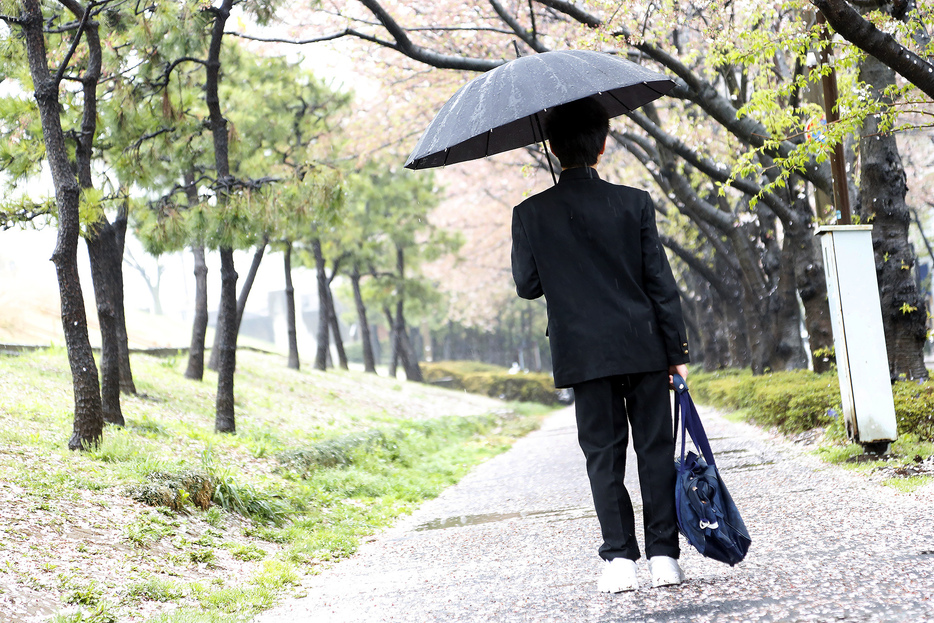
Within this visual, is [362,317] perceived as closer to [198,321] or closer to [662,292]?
[198,321]

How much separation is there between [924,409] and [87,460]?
20.6ft

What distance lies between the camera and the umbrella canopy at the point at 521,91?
3.35 m

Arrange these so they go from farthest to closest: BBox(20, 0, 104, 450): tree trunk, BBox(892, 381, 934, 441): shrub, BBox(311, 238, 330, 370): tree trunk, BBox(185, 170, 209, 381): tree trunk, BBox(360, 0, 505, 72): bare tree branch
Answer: BBox(311, 238, 330, 370): tree trunk < BBox(185, 170, 209, 381): tree trunk < BBox(360, 0, 505, 72): bare tree branch < BBox(20, 0, 104, 450): tree trunk < BBox(892, 381, 934, 441): shrub

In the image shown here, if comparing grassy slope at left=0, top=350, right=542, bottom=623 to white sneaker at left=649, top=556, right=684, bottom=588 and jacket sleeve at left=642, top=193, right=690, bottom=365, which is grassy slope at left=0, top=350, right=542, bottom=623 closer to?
white sneaker at left=649, top=556, right=684, bottom=588

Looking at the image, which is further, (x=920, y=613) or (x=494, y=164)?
(x=494, y=164)

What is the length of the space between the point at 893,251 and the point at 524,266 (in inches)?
206

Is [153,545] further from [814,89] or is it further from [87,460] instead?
[814,89]

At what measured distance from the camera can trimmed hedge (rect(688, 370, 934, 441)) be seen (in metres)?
5.77

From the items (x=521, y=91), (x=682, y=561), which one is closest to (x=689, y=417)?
(x=682, y=561)

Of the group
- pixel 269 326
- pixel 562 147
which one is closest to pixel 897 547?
pixel 562 147

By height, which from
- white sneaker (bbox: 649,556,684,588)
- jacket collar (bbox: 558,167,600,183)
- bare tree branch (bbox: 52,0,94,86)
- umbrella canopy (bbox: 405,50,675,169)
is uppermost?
bare tree branch (bbox: 52,0,94,86)

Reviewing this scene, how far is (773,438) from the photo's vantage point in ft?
27.2

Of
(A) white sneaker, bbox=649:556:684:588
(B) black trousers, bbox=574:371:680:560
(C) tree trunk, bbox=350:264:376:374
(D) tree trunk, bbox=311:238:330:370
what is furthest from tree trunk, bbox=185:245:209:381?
(A) white sneaker, bbox=649:556:684:588

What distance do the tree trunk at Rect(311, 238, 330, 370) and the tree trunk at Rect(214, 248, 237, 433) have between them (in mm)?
12203
